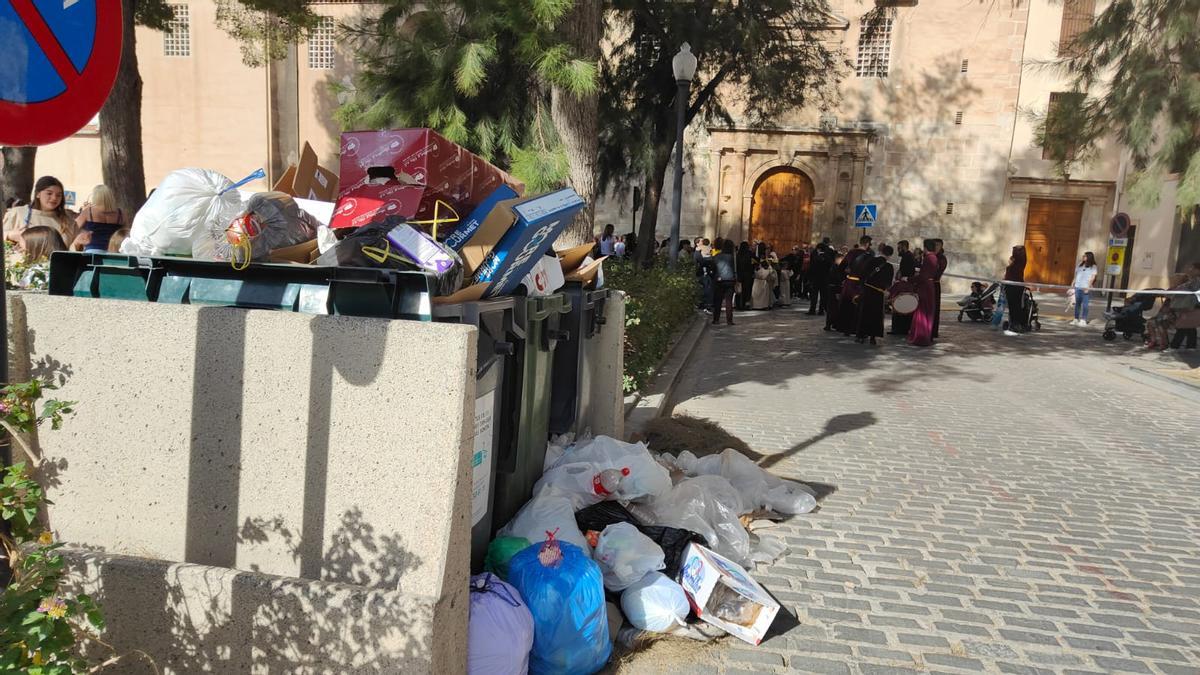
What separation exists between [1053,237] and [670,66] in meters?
21.8

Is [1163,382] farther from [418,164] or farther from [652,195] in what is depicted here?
[418,164]

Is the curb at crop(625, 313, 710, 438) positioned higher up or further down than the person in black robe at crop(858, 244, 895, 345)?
further down

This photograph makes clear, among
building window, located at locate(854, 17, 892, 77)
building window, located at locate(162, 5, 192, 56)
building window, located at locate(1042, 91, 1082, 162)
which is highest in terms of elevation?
building window, located at locate(854, 17, 892, 77)

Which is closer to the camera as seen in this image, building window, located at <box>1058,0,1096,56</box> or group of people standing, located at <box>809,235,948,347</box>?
group of people standing, located at <box>809,235,948,347</box>

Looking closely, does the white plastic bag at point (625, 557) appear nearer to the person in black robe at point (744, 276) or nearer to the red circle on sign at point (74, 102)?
the red circle on sign at point (74, 102)

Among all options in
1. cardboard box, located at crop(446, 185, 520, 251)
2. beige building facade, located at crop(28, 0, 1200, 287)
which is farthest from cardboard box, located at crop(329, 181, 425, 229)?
beige building facade, located at crop(28, 0, 1200, 287)

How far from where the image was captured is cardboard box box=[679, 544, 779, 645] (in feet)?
11.1

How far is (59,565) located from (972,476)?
5751 mm

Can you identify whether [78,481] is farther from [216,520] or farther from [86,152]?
[86,152]

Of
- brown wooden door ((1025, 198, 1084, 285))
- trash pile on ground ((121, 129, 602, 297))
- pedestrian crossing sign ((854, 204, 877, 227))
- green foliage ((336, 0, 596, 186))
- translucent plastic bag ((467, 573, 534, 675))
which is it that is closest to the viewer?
translucent plastic bag ((467, 573, 534, 675))

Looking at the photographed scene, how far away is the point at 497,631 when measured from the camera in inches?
108

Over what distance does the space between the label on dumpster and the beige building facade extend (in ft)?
83.8

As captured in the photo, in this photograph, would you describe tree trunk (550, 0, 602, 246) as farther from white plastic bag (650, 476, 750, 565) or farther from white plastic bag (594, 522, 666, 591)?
white plastic bag (594, 522, 666, 591)

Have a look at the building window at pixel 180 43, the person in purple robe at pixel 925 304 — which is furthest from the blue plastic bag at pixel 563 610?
the building window at pixel 180 43
